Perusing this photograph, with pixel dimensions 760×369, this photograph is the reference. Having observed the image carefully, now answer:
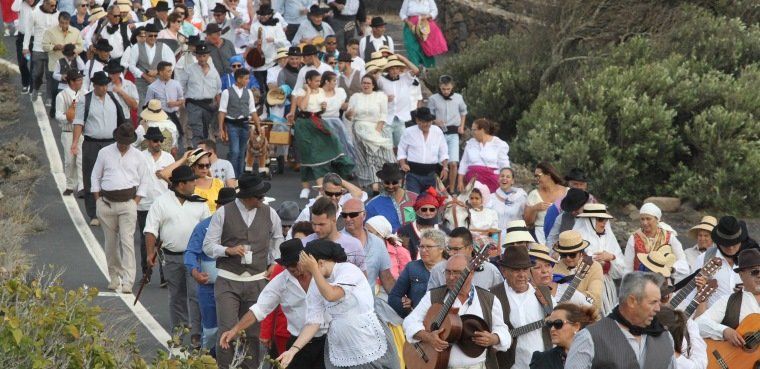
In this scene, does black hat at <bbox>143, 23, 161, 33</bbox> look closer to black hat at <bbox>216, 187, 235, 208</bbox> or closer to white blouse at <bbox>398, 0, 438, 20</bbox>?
white blouse at <bbox>398, 0, 438, 20</bbox>

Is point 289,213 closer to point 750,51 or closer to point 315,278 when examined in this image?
point 315,278

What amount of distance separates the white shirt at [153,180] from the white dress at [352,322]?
6.30 meters

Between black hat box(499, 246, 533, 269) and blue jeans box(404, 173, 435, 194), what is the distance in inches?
296

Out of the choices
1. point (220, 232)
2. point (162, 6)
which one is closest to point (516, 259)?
point (220, 232)

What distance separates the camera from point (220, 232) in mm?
14062

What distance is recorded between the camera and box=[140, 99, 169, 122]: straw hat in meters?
20.0

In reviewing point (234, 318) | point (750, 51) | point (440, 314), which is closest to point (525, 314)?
point (440, 314)

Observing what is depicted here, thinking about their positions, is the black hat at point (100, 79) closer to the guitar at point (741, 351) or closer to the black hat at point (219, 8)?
the black hat at point (219, 8)

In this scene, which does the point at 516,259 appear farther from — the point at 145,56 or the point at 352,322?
the point at 145,56

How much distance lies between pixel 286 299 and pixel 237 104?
9.55m

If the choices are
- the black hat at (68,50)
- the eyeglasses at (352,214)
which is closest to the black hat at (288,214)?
the eyeglasses at (352,214)

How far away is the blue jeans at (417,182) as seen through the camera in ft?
64.4

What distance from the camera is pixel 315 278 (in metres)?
11.3

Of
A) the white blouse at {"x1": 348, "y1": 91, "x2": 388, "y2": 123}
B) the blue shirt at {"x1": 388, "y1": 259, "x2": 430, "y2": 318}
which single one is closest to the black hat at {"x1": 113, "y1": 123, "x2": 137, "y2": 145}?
the white blouse at {"x1": 348, "y1": 91, "x2": 388, "y2": 123}
